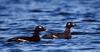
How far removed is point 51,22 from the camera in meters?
36.0

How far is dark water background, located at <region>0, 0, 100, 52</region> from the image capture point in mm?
25812

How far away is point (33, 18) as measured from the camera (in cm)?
3959

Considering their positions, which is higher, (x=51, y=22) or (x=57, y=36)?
(x=51, y=22)

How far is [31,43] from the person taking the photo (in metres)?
26.7

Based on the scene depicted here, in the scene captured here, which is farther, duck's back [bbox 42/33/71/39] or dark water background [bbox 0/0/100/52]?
duck's back [bbox 42/33/71/39]

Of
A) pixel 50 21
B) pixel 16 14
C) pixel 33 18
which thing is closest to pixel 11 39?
pixel 50 21

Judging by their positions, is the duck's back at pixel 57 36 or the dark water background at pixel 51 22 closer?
the dark water background at pixel 51 22

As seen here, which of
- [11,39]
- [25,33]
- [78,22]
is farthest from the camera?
[78,22]

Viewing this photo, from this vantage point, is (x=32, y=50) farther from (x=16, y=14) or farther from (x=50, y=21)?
(x=16, y=14)

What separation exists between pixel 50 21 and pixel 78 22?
1.76 m

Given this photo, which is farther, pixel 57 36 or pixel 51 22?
pixel 51 22

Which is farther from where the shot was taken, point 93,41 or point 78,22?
point 78,22

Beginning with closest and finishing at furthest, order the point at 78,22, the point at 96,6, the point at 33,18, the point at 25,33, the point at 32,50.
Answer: the point at 32,50 < the point at 25,33 < the point at 78,22 < the point at 33,18 < the point at 96,6

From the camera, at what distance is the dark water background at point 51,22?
25.8m
